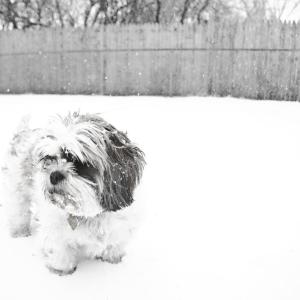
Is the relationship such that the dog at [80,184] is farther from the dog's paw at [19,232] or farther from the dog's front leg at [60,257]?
the dog's paw at [19,232]

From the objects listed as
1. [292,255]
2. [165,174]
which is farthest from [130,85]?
[292,255]

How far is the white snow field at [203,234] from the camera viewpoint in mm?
2701

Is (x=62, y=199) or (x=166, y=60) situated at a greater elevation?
(x=166, y=60)

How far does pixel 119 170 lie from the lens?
8.31 ft

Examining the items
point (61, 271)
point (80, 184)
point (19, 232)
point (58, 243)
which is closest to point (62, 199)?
point (80, 184)

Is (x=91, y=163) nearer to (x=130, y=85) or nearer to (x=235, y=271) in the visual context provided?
(x=235, y=271)

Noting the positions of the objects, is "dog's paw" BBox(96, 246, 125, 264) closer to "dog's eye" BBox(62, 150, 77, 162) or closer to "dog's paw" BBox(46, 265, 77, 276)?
"dog's paw" BBox(46, 265, 77, 276)

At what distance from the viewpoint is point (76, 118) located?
2586 mm

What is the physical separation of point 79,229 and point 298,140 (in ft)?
17.4

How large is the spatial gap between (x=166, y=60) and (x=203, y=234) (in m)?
10.3

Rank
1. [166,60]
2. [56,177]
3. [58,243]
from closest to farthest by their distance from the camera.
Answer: [56,177]
[58,243]
[166,60]

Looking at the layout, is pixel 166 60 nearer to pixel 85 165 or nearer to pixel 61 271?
pixel 61 271

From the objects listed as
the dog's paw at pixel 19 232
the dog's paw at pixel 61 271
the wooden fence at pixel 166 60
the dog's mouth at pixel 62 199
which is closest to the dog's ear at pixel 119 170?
the dog's mouth at pixel 62 199

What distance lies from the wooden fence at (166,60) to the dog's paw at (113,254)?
33.9ft
